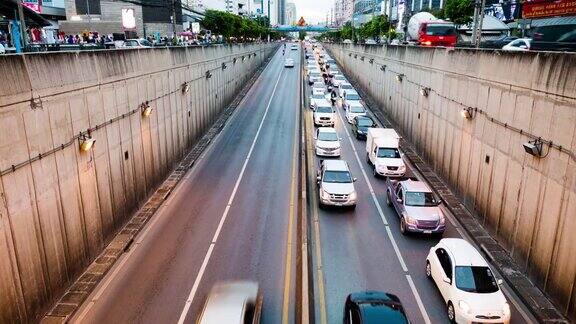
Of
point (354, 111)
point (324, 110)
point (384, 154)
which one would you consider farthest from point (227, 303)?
point (354, 111)

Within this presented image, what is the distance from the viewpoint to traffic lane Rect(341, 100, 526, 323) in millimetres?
13636

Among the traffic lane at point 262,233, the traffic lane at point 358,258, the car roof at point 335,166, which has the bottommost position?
the traffic lane at point 358,258

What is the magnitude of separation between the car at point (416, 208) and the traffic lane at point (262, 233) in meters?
4.63

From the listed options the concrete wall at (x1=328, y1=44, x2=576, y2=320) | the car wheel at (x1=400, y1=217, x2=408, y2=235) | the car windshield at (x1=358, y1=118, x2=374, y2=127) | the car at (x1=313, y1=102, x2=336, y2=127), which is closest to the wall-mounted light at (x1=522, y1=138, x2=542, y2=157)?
the concrete wall at (x1=328, y1=44, x2=576, y2=320)

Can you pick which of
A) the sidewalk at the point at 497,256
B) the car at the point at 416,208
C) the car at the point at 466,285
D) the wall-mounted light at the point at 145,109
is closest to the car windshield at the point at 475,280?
the car at the point at 466,285

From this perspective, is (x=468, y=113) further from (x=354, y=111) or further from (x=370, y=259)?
(x=354, y=111)

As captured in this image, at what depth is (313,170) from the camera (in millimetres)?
27344

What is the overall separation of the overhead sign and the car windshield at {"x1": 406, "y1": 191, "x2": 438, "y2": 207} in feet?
33.0

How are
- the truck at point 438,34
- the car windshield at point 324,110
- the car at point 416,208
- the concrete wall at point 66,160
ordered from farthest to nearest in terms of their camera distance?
the truck at point 438,34 < the car windshield at point 324,110 < the car at point 416,208 < the concrete wall at point 66,160

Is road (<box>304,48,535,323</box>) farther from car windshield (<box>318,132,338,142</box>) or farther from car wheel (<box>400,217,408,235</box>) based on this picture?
car windshield (<box>318,132,338,142</box>)

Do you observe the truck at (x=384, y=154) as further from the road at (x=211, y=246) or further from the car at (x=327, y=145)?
the road at (x=211, y=246)

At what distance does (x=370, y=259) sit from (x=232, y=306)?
7205 millimetres

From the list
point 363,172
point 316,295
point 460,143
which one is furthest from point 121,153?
point 460,143

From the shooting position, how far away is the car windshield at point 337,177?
71.8ft
